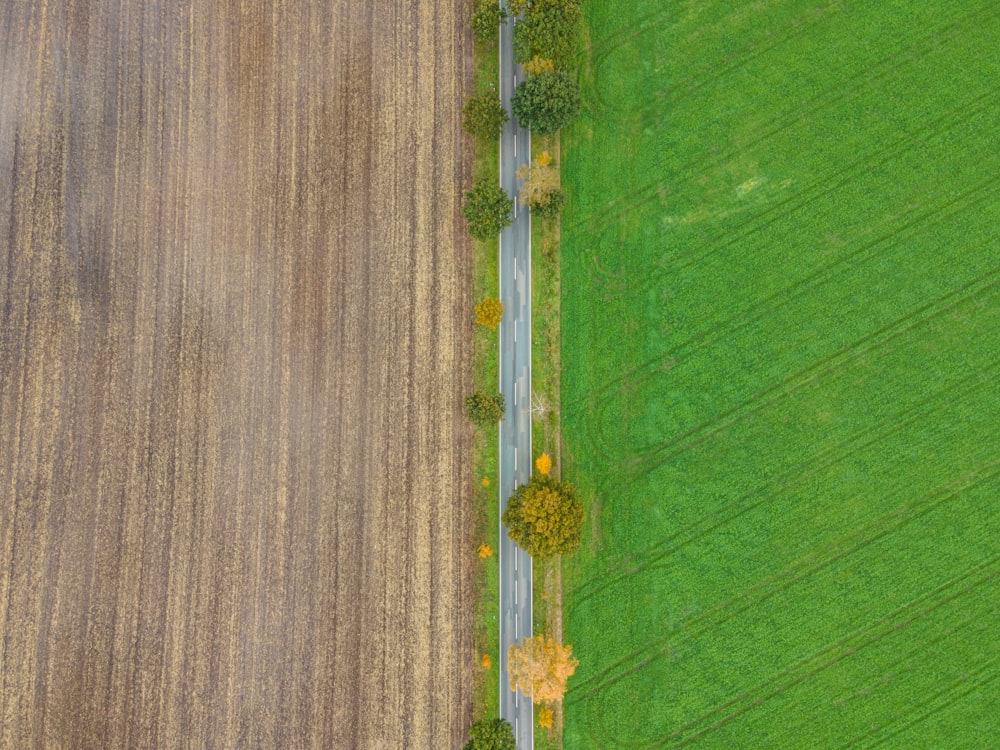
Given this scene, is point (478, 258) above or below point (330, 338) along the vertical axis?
above

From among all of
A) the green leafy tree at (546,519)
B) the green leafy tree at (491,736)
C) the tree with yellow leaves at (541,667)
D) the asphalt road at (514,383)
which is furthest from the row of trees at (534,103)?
the green leafy tree at (491,736)

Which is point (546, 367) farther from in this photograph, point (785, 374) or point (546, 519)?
point (785, 374)

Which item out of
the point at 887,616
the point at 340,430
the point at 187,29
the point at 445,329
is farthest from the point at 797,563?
the point at 187,29

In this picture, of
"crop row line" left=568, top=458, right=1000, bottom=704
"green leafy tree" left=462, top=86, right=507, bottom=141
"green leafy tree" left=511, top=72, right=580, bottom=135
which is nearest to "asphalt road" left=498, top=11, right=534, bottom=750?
"green leafy tree" left=462, top=86, right=507, bottom=141

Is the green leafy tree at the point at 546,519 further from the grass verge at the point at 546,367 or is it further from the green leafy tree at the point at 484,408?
the green leafy tree at the point at 484,408

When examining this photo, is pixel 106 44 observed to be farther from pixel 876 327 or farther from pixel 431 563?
pixel 876 327
